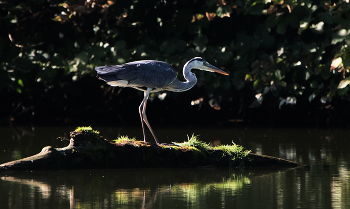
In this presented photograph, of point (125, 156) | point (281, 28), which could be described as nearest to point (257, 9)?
point (281, 28)

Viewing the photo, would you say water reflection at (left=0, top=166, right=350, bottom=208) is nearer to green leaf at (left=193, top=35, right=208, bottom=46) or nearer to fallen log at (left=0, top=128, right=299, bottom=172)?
fallen log at (left=0, top=128, right=299, bottom=172)

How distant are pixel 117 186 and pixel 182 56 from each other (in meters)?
7.27

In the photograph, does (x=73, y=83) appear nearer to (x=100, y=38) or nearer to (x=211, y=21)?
(x=100, y=38)

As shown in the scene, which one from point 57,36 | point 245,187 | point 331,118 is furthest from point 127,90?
point 245,187

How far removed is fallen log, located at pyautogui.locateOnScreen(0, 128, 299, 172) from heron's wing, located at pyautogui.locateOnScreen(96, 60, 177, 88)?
1356 mm

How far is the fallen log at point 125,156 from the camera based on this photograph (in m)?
6.80

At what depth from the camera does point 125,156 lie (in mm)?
7117

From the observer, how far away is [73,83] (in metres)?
14.5

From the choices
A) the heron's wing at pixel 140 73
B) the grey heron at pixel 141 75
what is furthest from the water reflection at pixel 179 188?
the heron's wing at pixel 140 73

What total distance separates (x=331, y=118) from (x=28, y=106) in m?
8.12

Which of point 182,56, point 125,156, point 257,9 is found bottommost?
point 125,156

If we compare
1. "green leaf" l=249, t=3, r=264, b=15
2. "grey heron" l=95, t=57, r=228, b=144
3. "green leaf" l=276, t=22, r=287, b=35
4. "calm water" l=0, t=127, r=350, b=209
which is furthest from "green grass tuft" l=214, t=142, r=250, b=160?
"green leaf" l=249, t=3, r=264, b=15

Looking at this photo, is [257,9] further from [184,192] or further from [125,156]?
[184,192]

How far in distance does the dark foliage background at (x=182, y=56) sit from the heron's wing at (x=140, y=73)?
4244 millimetres
